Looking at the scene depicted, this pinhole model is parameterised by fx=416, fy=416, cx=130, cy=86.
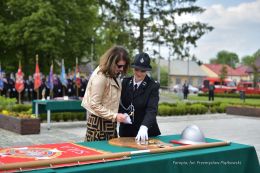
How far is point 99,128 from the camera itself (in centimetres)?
406

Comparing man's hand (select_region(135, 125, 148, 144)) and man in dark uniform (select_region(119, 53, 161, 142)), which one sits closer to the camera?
man's hand (select_region(135, 125, 148, 144))

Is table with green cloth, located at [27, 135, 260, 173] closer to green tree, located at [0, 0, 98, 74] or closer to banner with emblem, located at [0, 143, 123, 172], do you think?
banner with emblem, located at [0, 143, 123, 172]

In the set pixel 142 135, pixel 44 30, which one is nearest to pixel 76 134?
pixel 142 135

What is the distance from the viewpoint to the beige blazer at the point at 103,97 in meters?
3.84

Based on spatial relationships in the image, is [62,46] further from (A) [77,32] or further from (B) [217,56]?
(B) [217,56]

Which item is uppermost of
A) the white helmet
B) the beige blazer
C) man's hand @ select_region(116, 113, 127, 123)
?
the beige blazer

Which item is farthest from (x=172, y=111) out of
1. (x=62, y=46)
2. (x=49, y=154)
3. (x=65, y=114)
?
(x=49, y=154)

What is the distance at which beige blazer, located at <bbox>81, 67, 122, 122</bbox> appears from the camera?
12.6ft

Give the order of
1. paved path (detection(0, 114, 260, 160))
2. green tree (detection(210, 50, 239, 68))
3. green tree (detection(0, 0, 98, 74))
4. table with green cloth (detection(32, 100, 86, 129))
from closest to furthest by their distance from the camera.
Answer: paved path (detection(0, 114, 260, 160)) < table with green cloth (detection(32, 100, 86, 129)) < green tree (detection(0, 0, 98, 74)) < green tree (detection(210, 50, 239, 68))

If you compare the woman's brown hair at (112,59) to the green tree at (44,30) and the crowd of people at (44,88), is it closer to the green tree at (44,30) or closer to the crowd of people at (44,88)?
the crowd of people at (44,88)

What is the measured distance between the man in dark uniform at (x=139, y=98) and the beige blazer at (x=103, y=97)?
217 mm

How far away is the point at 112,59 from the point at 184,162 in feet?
3.77

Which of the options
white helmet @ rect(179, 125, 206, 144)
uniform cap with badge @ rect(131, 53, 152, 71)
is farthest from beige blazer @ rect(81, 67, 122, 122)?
white helmet @ rect(179, 125, 206, 144)

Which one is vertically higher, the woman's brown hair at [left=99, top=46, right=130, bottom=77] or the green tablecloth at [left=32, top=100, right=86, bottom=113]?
the woman's brown hair at [left=99, top=46, right=130, bottom=77]
